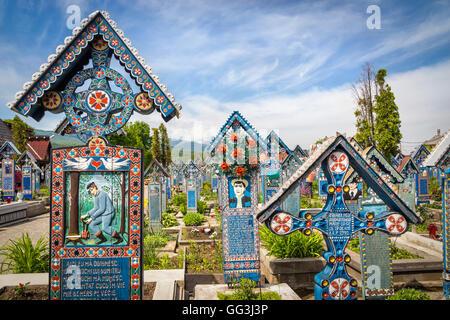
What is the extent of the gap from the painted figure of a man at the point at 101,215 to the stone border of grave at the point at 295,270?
412cm

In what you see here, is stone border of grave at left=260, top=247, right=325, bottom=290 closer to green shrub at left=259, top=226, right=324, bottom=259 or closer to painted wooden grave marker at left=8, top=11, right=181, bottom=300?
green shrub at left=259, top=226, right=324, bottom=259

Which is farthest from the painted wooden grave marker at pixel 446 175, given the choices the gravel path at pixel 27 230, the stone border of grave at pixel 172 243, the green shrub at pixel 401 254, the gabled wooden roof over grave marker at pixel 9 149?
the gabled wooden roof over grave marker at pixel 9 149

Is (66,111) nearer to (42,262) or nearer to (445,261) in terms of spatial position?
(42,262)

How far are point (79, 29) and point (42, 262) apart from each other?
17.8 ft

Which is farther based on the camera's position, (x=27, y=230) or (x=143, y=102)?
(x=27, y=230)

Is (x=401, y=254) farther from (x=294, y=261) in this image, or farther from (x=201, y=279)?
(x=201, y=279)

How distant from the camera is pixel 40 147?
34.2 metres

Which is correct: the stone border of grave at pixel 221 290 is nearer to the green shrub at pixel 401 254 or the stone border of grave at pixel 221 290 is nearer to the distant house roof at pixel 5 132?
the green shrub at pixel 401 254

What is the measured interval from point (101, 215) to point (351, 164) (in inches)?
153

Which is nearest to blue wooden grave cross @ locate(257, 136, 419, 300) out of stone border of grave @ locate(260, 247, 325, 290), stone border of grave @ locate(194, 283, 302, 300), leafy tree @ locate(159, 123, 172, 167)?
stone border of grave @ locate(194, 283, 302, 300)

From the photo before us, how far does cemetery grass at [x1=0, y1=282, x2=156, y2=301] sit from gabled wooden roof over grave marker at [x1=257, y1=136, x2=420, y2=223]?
2.91 meters

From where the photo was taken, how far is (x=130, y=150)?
3953 mm

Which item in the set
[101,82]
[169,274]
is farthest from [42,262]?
[101,82]

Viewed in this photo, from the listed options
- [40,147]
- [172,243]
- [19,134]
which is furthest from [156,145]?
[172,243]
